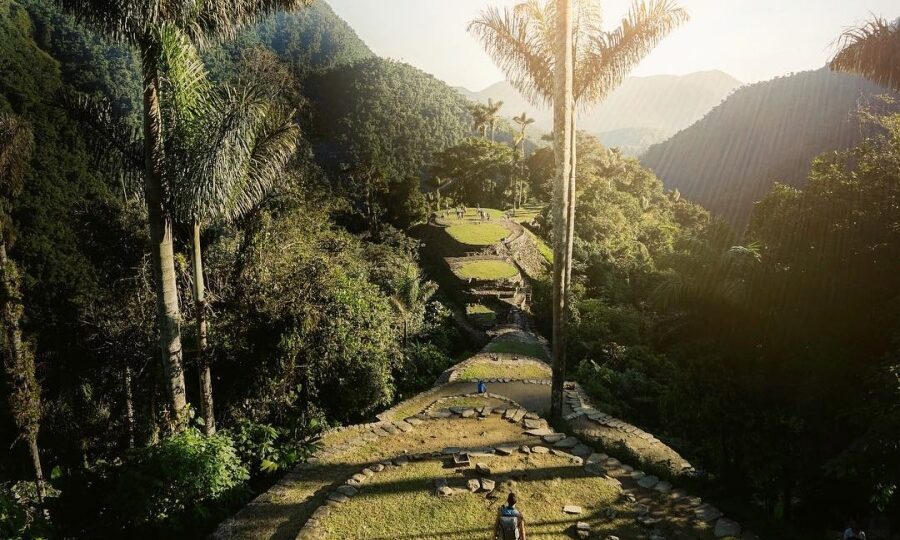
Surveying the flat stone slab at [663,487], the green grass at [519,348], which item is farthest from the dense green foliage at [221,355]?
the flat stone slab at [663,487]

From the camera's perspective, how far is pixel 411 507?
22.4 feet

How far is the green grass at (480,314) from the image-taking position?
25614 mm

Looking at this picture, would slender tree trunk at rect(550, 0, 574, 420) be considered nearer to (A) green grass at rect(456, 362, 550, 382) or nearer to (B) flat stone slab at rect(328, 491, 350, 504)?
(B) flat stone slab at rect(328, 491, 350, 504)

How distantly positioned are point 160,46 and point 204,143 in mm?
1475

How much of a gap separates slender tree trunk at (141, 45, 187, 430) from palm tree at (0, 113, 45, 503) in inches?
371

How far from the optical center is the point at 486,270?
31891mm

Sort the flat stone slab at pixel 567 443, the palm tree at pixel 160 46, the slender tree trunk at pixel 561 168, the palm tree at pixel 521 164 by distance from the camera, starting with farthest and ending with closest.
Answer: the palm tree at pixel 521 164 → the slender tree trunk at pixel 561 168 → the flat stone slab at pixel 567 443 → the palm tree at pixel 160 46

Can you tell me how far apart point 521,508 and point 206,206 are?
6.64 metres

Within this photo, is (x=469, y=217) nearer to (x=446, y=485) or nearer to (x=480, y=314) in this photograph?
(x=480, y=314)

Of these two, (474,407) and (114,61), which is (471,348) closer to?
(474,407)

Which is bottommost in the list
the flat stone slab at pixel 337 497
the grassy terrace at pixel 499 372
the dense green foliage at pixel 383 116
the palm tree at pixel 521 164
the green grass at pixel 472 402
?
the grassy terrace at pixel 499 372

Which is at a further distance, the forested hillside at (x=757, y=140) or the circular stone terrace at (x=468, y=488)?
the forested hillside at (x=757, y=140)

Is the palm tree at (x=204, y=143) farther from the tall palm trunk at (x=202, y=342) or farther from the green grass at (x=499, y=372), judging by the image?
the green grass at (x=499, y=372)

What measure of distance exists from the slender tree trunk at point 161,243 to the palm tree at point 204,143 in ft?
0.71
